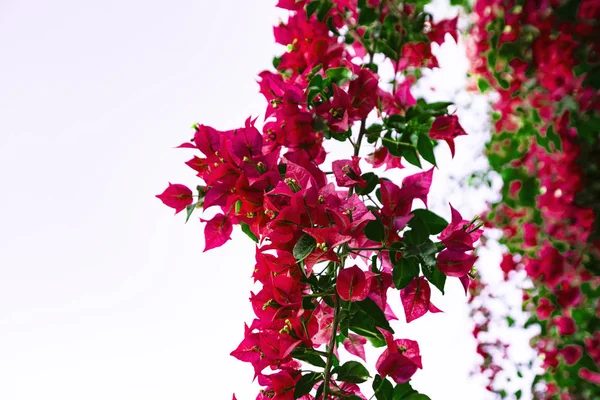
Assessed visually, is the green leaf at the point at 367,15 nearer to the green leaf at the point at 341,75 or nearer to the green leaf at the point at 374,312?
the green leaf at the point at 341,75

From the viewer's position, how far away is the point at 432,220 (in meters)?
0.59

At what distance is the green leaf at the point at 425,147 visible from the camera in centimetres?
68

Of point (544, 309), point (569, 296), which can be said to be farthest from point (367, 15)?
point (544, 309)

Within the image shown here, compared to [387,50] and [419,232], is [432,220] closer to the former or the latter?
[419,232]

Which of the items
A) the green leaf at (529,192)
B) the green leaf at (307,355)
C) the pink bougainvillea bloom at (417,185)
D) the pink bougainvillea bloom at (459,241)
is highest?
the green leaf at (529,192)

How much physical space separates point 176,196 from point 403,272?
309mm

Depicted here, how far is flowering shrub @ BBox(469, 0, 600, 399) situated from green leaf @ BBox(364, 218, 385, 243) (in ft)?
3.15

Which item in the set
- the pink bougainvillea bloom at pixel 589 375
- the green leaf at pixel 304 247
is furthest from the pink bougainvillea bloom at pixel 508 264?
the green leaf at pixel 304 247

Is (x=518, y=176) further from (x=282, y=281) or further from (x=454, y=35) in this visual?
Answer: (x=282, y=281)

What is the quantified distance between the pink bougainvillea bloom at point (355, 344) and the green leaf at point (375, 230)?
0.54 feet

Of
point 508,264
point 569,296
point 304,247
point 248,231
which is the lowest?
point 304,247

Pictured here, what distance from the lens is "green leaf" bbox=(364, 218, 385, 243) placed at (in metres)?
0.58

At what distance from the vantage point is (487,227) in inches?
79.8

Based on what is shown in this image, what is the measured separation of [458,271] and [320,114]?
25 centimetres
